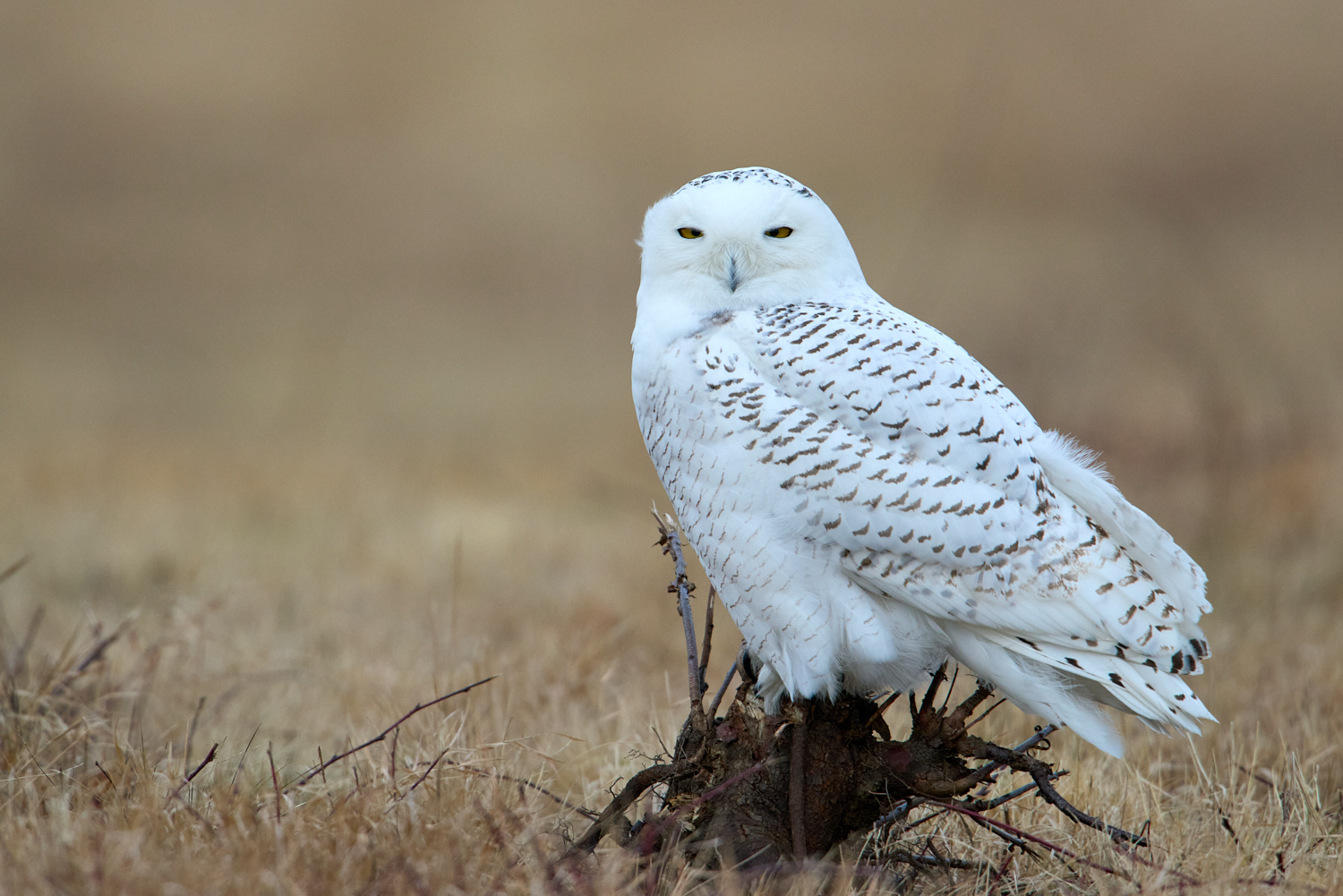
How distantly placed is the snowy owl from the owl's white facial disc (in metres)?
0.13

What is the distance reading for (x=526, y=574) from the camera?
19.9 feet

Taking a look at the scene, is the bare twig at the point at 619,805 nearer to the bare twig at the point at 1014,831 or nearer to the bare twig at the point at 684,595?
the bare twig at the point at 684,595

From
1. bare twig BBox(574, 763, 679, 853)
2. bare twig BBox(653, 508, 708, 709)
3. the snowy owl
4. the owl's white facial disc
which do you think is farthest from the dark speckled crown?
bare twig BBox(574, 763, 679, 853)

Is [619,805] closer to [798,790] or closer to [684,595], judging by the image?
[798,790]

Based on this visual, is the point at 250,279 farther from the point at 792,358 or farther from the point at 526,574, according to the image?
the point at 792,358

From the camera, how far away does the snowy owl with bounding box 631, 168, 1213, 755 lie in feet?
7.36

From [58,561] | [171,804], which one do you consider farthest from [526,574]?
[171,804]

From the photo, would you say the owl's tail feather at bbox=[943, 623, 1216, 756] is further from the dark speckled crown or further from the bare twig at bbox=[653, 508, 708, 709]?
the dark speckled crown

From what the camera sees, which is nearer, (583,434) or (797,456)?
(797,456)

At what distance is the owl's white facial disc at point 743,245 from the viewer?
8.20ft

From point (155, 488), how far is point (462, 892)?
20.9 feet

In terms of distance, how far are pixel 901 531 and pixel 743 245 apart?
2.46ft

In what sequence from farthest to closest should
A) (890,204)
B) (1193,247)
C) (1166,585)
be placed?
(890,204) < (1193,247) < (1166,585)

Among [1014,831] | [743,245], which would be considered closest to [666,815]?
[1014,831]
